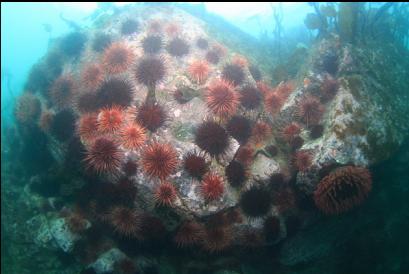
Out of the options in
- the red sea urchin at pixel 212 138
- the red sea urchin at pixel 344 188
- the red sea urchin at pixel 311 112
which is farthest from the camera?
the red sea urchin at pixel 311 112

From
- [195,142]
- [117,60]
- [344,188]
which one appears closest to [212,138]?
[195,142]

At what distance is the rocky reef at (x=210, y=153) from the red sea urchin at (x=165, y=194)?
28 millimetres

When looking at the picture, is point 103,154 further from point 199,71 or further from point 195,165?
point 199,71

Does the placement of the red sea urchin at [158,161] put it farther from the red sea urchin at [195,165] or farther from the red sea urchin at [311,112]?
the red sea urchin at [311,112]

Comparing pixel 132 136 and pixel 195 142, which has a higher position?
pixel 195 142

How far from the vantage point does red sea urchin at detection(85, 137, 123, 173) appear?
7.65 meters

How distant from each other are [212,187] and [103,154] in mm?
2942

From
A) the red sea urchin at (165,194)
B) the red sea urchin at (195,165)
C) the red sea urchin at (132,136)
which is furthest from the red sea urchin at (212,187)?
the red sea urchin at (132,136)

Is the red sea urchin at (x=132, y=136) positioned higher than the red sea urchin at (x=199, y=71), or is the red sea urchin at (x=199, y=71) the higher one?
the red sea urchin at (x=199, y=71)

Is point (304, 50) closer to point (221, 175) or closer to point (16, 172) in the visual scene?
point (221, 175)

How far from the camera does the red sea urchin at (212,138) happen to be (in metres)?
7.91

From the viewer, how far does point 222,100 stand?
27.1 ft

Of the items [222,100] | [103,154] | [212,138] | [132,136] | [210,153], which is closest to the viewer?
[103,154]

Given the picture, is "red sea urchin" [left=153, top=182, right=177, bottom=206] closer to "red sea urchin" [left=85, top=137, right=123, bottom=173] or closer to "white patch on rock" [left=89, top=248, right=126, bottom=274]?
"red sea urchin" [left=85, top=137, right=123, bottom=173]
